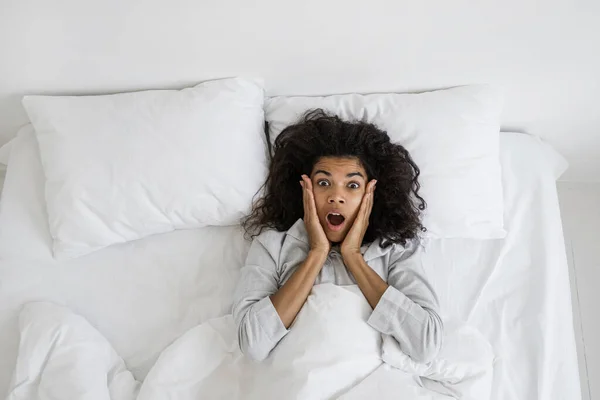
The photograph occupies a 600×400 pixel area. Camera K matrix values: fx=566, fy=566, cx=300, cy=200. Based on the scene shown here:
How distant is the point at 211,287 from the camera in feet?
4.69

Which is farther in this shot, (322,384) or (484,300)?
(484,300)

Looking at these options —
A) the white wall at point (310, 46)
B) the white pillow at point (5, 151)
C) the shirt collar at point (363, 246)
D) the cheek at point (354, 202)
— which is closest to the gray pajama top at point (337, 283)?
the shirt collar at point (363, 246)

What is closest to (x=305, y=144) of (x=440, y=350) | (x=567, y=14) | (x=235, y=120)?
(x=235, y=120)

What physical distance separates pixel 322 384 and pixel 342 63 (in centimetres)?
81

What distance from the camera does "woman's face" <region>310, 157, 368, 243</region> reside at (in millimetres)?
1349

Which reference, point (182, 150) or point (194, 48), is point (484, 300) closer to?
point (182, 150)

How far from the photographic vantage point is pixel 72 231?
142 cm

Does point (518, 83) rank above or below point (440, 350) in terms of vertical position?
above

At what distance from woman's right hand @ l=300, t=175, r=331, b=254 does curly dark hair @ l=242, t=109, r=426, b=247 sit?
8 cm

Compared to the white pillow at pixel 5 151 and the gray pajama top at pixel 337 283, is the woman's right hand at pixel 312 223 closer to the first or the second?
the gray pajama top at pixel 337 283

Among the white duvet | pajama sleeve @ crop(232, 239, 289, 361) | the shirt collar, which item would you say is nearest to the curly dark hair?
the shirt collar

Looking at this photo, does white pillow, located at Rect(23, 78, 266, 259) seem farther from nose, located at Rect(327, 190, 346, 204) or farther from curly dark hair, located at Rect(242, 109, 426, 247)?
nose, located at Rect(327, 190, 346, 204)

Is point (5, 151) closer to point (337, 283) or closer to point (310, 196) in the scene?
point (310, 196)

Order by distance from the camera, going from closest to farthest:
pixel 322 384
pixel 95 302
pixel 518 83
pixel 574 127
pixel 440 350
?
pixel 322 384
pixel 440 350
pixel 95 302
pixel 518 83
pixel 574 127
